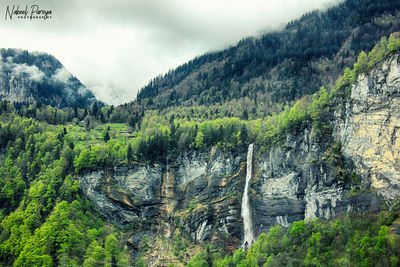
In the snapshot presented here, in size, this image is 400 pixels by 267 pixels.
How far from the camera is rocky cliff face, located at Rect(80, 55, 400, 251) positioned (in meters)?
70.9

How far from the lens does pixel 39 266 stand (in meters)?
72.3

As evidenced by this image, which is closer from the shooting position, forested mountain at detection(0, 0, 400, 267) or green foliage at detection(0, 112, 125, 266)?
forested mountain at detection(0, 0, 400, 267)

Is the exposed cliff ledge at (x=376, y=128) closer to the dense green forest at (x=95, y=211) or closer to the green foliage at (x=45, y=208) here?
the dense green forest at (x=95, y=211)

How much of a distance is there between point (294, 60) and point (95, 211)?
114m

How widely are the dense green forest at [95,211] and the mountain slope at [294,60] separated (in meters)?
39.7

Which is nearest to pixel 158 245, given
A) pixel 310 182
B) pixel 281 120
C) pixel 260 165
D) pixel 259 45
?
pixel 260 165

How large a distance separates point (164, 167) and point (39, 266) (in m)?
40.7

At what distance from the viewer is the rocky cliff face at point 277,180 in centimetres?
7088

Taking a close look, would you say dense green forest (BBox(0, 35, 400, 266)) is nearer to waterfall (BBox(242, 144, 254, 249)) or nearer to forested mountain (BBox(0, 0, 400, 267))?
forested mountain (BBox(0, 0, 400, 267))

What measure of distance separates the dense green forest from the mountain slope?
3972 cm

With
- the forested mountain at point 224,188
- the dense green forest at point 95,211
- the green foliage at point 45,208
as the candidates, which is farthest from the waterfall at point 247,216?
the green foliage at point 45,208

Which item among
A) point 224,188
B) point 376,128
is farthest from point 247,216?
point 376,128

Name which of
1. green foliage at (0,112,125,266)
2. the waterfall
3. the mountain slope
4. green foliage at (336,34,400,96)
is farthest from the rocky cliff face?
the mountain slope

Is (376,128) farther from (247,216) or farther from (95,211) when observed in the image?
(95,211)
